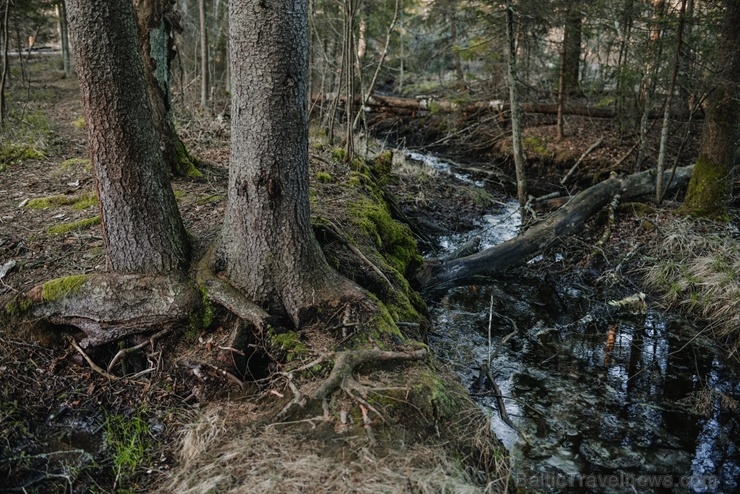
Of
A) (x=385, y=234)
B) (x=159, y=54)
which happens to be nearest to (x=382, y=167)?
(x=385, y=234)

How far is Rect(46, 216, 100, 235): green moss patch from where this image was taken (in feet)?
17.7

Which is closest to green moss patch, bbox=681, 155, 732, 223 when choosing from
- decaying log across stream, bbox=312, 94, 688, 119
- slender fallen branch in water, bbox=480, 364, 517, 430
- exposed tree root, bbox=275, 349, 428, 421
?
decaying log across stream, bbox=312, 94, 688, 119

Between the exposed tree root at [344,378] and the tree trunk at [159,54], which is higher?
the tree trunk at [159,54]

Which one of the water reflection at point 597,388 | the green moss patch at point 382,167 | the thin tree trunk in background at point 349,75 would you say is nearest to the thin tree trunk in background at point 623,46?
the green moss patch at point 382,167

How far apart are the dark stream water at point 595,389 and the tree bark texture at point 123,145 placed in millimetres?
3198

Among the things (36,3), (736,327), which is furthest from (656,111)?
(36,3)

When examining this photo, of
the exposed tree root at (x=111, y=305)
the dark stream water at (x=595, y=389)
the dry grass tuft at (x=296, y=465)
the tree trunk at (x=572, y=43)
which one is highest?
the tree trunk at (x=572, y=43)

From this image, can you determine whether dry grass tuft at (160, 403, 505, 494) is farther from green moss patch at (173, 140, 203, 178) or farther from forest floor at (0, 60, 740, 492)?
green moss patch at (173, 140, 203, 178)

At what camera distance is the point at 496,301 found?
284 inches

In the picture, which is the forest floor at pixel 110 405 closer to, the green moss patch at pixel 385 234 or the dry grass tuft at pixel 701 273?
the green moss patch at pixel 385 234

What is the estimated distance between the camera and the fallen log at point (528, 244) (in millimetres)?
7500

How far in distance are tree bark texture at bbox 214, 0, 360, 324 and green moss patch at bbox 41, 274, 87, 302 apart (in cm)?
111

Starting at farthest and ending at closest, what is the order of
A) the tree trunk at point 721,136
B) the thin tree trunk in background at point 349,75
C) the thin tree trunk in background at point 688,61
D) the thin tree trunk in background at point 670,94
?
the thin tree trunk in background at point 349,75 → the thin tree trunk in background at point 688,61 → the thin tree trunk in background at point 670,94 → the tree trunk at point 721,136

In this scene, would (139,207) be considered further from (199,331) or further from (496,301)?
(496,301)
